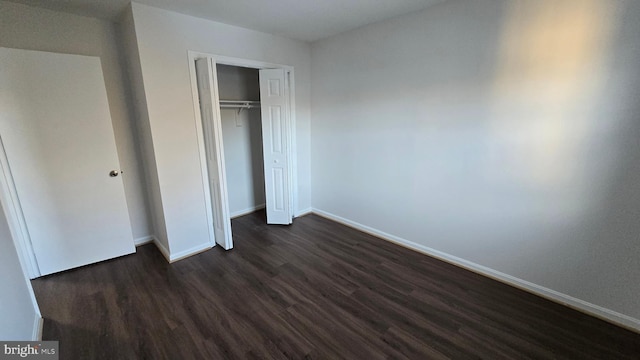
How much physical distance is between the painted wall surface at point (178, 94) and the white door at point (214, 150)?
0.44 feet

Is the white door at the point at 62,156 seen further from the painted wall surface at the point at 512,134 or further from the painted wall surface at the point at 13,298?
the painted wall surface at the point at 512,134

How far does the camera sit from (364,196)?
3.46 m

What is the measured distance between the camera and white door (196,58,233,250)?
8.91 feet

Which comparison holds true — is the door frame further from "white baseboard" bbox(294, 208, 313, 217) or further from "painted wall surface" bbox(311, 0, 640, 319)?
"painted wall surface" bbox(311, 0, 640, 319)

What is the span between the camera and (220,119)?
9.91 feet

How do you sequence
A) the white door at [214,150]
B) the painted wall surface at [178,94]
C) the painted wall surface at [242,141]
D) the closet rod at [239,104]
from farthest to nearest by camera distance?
the painted wall surface at [242,141] → the closet rod at [239,104] → the white door at [214,150] → the painted wall surface at [178,94]

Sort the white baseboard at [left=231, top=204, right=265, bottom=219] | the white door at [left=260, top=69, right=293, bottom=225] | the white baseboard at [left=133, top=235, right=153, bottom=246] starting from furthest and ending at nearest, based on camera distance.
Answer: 1. the white baseboard at [left=231, top=204, right=265, bottom=219]
2. the white door at [left=260, top=69, right=293, bottom=225]
3. the white baseboard at [left=133, top=235, right=153, bottom=246]

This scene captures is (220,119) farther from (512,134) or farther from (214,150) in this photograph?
(512,134)

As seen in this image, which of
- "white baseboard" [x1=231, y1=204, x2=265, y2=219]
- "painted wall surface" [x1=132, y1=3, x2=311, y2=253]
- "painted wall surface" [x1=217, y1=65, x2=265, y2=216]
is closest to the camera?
"painted wall surface" [x1=132, y1=3, x2=311, y2=253]

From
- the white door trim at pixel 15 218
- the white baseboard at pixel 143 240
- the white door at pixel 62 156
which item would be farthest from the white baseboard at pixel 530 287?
the white door trim at pixel 15 218

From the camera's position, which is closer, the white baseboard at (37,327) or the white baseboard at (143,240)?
the white baseboard at (37,327)

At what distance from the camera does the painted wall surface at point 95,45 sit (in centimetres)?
227

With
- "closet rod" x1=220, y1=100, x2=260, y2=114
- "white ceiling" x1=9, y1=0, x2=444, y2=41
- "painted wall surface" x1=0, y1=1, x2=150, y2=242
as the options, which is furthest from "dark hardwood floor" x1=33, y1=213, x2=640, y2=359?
"white ceiling" x1=9, y1=0, x2=444, y2=41

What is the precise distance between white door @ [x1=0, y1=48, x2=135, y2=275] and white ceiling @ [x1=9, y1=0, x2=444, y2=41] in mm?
465
